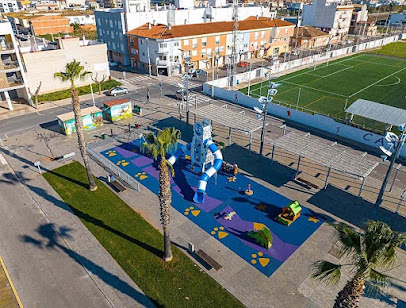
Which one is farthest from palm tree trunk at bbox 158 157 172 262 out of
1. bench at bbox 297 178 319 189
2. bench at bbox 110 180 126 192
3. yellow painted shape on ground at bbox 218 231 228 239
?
bench at bbox 297 178 319 189

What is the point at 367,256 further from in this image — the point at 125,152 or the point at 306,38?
the point at 306,38

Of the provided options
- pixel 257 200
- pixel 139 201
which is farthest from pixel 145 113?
pixel 257 200

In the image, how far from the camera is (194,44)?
72438 mm

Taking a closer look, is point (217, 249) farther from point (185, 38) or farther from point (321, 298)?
point (185, 38)

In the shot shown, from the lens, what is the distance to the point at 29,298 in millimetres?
20016

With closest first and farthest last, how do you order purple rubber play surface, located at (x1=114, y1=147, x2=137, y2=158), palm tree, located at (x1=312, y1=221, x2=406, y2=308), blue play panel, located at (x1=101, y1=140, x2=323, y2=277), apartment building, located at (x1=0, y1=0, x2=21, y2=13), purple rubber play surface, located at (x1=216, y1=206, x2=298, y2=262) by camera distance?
palm tree, located at (x1=312, y1=221, x2=406, y2=308)
purple rubber play surface, located at (x1=216, y1=206, x2=298, y2=262)
blue play panel, located at (x1=101, y1=140, x2=323, y2=277)
purple rubber play surface, located at (x1=114, y1=147, x2=137, y2=158)
apartment building, located at (x1=0, y1=0, x2=21, y2=13)

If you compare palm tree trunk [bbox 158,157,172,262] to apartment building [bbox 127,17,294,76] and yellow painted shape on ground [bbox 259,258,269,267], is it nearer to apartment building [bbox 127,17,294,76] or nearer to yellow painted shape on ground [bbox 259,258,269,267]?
yellow painted shape on ground [bbox 259,258,269,267]

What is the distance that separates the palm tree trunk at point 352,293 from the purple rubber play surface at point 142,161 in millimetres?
25722

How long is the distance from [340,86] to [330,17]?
6627 cm

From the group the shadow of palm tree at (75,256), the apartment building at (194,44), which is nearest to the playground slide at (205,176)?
the shadow of palm tree at (75,256)

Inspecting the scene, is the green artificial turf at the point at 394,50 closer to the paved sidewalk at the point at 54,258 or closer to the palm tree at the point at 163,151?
the palm tree at the point at 163,151

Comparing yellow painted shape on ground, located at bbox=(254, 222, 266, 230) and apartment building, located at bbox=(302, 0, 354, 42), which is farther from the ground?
apartment building, located at bbox=(302, 0, 354, 42)

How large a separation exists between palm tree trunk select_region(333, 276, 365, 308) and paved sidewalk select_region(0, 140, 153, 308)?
11.9 metres

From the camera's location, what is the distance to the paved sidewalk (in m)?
20.1
